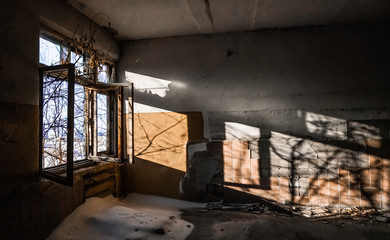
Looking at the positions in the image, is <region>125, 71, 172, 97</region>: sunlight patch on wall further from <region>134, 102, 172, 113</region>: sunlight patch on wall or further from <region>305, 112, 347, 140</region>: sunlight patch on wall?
<region>305, 112, 347, 140</region>: sunlight patch on wall

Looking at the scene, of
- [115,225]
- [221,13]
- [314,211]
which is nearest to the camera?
[115,225]

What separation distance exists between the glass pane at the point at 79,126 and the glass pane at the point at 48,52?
1.71 ft

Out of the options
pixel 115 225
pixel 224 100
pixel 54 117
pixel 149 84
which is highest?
pixel 149 84

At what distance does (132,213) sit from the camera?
2.91 meters

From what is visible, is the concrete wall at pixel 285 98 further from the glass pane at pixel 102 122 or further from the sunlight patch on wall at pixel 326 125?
the glass pane at pixel 102 122

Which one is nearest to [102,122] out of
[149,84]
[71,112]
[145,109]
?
[145,109]

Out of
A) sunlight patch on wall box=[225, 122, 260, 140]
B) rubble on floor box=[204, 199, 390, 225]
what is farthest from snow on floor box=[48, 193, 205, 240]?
sunlight patch on wall box=[225, 122, 260, 140]

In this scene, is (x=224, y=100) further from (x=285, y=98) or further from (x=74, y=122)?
(x=74, y=122)

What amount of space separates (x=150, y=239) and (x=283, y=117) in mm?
2591

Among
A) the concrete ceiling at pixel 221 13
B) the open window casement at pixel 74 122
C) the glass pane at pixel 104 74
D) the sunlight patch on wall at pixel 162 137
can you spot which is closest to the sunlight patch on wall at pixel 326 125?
the concrete ceiling at pixel 221 13

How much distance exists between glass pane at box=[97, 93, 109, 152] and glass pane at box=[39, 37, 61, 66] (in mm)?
935

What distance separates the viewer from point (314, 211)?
10.8ft

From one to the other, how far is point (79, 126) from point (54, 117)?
0.62 meters

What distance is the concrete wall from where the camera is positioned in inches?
135
